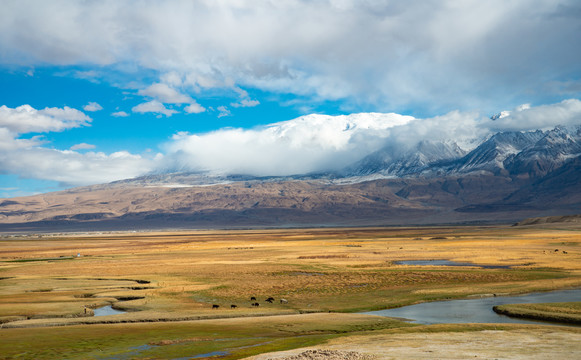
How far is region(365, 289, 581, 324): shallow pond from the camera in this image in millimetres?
30188

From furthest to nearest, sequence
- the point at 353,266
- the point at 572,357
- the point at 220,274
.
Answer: the point at 353,266 → the point at 220,274 → the point at 572,357

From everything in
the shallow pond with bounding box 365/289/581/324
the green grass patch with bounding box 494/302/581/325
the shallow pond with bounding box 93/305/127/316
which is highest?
the shallow pond with bounding box 93/305/127/316

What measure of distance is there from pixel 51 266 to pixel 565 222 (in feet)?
526

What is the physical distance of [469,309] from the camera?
33594 millimetres

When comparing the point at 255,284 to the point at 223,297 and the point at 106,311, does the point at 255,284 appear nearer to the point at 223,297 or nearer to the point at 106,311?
the point at 223,297

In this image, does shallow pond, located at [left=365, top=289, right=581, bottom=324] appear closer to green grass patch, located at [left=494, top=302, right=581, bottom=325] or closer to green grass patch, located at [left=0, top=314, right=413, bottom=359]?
green grass patch, located at [left=494, top=302, right=581, bottom=325]

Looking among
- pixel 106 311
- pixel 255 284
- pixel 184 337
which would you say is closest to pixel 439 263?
pixel 255 284

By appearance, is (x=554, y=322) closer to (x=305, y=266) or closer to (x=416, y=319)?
(x=416, y=319)

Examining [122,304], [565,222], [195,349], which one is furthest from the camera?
[565,222]

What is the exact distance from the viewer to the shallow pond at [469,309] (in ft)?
99.0

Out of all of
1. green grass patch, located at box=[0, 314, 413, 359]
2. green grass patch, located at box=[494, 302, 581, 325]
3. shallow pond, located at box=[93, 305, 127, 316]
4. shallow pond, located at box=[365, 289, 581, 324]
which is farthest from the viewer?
shallow pond, located at box=[93, 305, 127, 316]

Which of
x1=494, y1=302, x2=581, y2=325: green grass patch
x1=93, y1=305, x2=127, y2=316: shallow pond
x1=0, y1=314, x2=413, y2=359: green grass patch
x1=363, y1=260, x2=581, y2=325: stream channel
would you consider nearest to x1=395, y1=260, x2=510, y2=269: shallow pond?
x1=363, y1=260, x2=581, y2=325: stream channel

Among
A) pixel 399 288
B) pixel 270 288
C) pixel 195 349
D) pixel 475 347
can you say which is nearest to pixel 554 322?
pixel 475 347

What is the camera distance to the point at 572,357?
61.9ft
